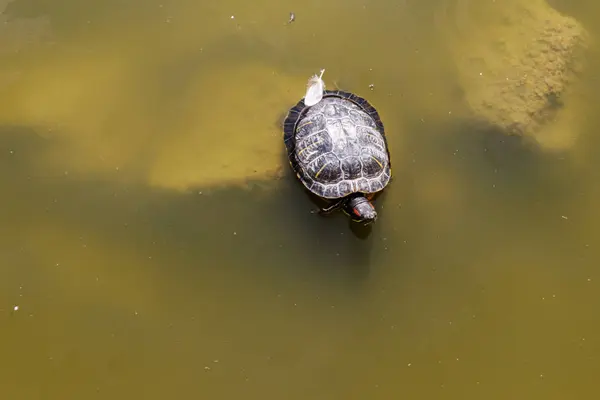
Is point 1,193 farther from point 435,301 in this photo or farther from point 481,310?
point 481,310

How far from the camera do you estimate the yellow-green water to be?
11.9ft

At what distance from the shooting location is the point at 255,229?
3.92 meters

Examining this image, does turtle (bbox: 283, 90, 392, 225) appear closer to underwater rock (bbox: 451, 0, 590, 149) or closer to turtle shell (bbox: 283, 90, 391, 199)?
turtle shell (bbox: 283, 90, 391, 199)

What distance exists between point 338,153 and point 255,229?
90 cm

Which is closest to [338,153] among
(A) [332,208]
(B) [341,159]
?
(B) [341,159]

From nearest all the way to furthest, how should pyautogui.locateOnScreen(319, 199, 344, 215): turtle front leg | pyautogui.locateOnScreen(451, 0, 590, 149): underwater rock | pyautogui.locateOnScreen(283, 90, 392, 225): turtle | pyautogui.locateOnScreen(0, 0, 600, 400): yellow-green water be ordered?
pyautogui.locateOnScreen(0, 0, 600, 400): yellow-green water
pyautogui.locateOnScreen(283, 90, 392, 225): turtle
pyautogui.locateOnScreen(319, 199, 344, 215): turtle front leg
pyautogui.locateOnScreen(451, 0, 590, 149): underwater rock

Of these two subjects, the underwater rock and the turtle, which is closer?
the turtle

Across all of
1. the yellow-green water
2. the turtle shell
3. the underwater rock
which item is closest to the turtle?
the turtle shell

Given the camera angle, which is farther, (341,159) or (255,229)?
(255,229)

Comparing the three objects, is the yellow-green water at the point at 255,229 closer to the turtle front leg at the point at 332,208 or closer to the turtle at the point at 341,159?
the turtle front leg at the point at 332,208

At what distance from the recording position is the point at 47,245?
383cm

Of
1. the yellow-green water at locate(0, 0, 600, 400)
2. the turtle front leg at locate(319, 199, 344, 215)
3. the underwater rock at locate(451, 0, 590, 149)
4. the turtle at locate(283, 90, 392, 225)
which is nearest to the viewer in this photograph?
the yellow-green water at locate(0, 0, 600, 400)

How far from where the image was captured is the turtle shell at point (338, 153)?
3.74m

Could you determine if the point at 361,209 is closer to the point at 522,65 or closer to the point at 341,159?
the point at 341,159
